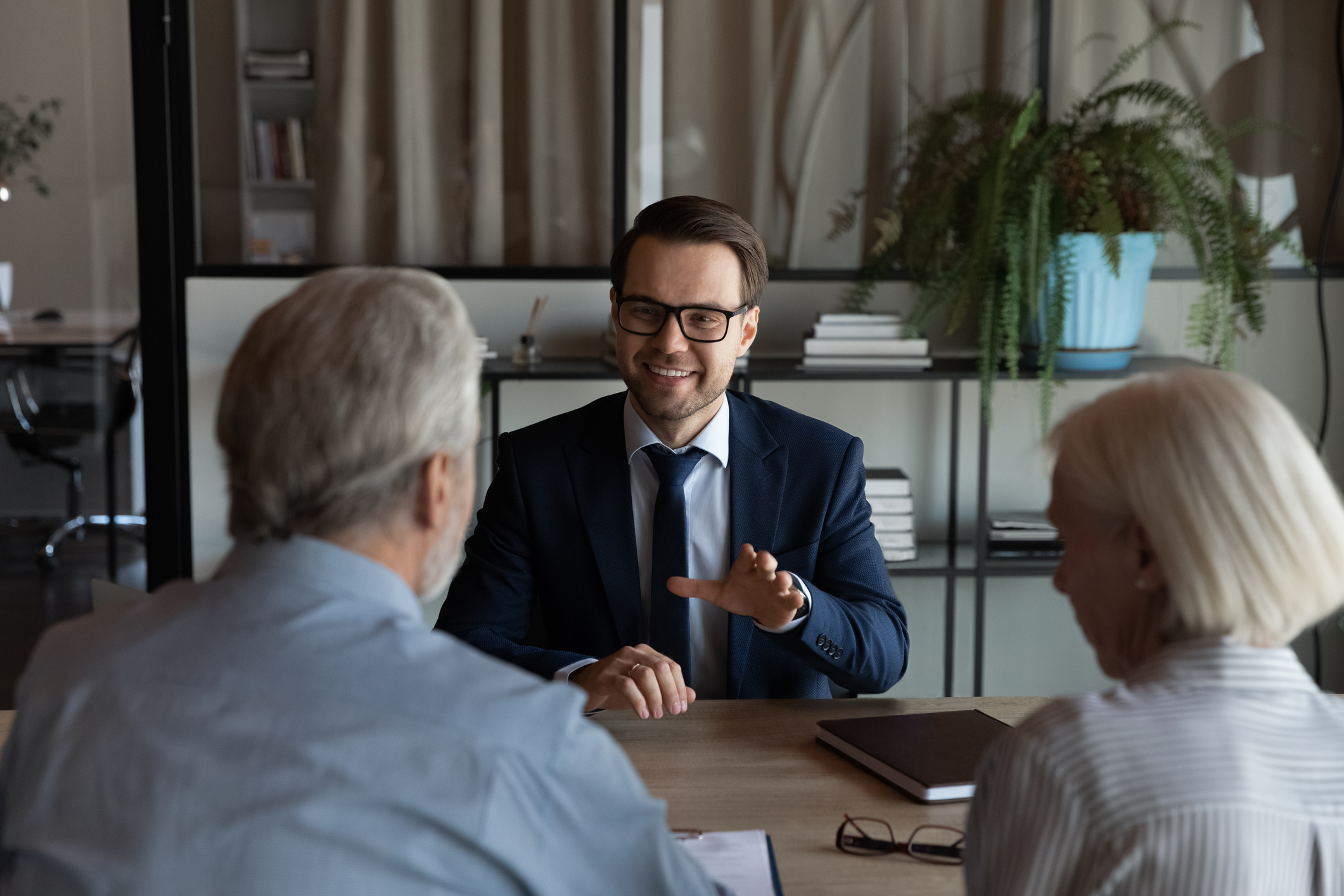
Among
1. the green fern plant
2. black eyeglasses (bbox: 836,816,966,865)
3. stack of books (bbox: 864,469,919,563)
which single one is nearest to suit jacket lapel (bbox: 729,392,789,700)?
black eyeglasses (bbox: 836,816,966,865)

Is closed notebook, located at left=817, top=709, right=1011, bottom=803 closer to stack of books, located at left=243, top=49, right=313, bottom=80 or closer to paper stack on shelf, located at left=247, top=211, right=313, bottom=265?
paper stack on shelf, located at left=247, top=211, right=313, bottom=265

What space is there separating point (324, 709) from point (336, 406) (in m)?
0.22

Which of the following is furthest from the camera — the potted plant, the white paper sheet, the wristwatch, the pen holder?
the pen holder

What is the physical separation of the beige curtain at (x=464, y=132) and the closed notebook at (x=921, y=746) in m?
2.19

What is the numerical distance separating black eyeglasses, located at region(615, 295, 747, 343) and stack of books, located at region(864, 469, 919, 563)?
4.40 feet

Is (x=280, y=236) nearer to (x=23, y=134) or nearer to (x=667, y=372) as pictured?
(x=23, y=134)

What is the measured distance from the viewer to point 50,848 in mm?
829

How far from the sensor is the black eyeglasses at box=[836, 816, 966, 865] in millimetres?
1280

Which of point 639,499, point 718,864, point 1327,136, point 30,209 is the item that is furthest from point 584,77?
point 718,864

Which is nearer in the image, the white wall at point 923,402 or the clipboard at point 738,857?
the clipboard at point 738,857

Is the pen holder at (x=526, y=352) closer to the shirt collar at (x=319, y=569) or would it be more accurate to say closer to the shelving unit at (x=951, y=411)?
the shelving unit at (x=951, y=411)

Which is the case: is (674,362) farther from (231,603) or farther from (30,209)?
(30,209)

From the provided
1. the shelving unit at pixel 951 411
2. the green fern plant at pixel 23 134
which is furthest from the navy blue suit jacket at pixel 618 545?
the green fern plant at pixel 23 134

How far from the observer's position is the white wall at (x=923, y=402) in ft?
11.3
